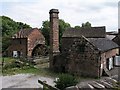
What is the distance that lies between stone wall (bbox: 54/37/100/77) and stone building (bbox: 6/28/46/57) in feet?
61.0

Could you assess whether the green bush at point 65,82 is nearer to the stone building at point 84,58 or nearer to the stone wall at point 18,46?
the stone building at point 84,58

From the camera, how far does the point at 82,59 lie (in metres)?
22.1

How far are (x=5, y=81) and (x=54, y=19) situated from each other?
9.03m

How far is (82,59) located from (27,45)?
20946 millimetres

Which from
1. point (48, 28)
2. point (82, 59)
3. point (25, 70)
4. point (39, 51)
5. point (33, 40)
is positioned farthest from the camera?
point (48, 28)

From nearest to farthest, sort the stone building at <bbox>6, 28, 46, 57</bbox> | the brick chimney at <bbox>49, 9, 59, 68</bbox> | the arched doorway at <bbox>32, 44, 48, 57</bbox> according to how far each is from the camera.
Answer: the brick chimney at <bbox>49, 9, 59, 68</bbox> → the stone building at <bbox>6, 28, 46, 57</bbox> → the arched doorway at <bbox>32, 44, 48, 57</bbox>

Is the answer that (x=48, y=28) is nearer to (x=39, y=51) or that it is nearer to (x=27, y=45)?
(x=39, y=51)

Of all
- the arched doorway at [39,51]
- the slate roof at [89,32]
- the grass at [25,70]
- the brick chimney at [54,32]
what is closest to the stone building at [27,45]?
the arched doorway at [39,51]

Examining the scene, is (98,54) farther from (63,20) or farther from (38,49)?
(63,20)

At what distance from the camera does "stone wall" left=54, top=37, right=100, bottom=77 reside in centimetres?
2125

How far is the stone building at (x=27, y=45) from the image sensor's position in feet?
135

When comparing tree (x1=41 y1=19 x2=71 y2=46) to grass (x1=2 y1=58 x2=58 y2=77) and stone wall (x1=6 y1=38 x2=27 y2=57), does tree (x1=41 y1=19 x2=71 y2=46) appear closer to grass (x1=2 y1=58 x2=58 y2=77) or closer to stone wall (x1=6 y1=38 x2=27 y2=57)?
stone wall (x1=6 y1=38 x2=27 y2=57)

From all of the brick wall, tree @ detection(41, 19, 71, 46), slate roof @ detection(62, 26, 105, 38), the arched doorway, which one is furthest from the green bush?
tree @ detection(41, 19, 71, 46)

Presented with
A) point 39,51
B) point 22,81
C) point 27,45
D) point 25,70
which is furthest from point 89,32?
point 22,81
